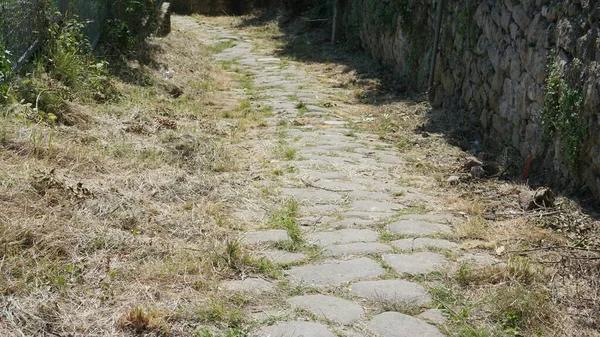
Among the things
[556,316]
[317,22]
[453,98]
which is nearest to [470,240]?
[556,316]

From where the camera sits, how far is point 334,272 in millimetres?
3814

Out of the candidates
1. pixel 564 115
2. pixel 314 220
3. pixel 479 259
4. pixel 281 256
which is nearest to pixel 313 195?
pixel 314 220

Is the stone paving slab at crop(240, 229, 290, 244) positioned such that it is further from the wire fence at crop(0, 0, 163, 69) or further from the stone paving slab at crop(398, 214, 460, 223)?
the wire fence at crop(0, 0, 163, 69)

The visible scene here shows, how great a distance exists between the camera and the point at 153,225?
4.15 metres

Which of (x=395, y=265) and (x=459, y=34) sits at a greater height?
(x=459, y=34)

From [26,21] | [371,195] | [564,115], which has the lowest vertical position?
[371,195]

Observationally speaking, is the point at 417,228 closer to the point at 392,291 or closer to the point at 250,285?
the point at 392,291

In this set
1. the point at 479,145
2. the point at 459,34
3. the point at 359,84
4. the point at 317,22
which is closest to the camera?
the point at 479,145

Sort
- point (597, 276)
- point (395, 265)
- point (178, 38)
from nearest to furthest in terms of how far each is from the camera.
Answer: point (597, 276) → point (395, 265) → point (178, 38)

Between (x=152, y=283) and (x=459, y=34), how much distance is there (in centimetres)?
499

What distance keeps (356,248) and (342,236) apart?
212 mm

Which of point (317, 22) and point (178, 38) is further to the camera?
point (317, 22)

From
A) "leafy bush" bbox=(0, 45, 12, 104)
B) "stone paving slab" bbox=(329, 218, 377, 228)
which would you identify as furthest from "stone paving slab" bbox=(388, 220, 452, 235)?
"leafy bush" bbox=(0, 45, 12, 104)

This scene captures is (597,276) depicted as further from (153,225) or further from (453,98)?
(453,98)
